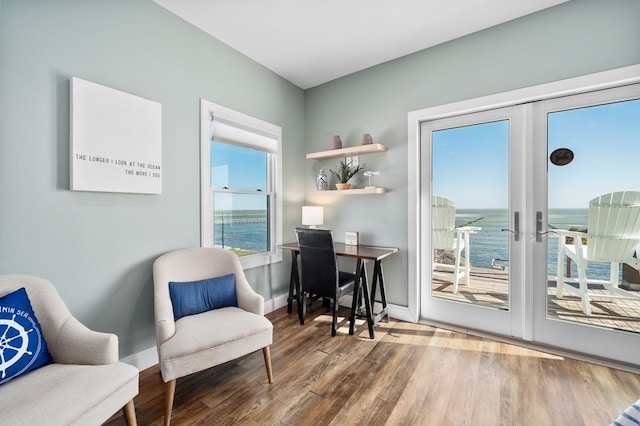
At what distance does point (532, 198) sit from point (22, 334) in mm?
3399

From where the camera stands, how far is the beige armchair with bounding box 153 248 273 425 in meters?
1.51

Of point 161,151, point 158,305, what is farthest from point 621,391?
point 161,151

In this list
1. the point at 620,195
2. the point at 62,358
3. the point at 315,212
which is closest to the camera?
the point at 62,358

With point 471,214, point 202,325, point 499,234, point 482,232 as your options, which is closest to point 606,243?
point 499,234

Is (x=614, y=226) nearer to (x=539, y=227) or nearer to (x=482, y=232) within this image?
(x=539, y=227)

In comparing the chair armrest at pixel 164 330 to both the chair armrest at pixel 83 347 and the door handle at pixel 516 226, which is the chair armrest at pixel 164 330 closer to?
the chair armrest at pixel 83 347

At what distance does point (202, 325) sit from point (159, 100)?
174 centimetres

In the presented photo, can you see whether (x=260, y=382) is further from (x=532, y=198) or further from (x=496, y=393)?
(x=532, y=198)

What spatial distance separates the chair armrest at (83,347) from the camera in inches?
51.5

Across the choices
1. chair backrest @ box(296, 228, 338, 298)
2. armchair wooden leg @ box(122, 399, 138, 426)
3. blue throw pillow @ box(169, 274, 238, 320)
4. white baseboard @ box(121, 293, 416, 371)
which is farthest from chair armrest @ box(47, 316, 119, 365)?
chair backrest @ box(296, 228, 338, 298)

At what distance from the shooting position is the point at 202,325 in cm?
173

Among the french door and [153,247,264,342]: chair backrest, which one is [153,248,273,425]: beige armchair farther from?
the french door

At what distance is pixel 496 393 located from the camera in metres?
1.74

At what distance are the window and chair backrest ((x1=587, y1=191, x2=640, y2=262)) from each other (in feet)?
9.41
